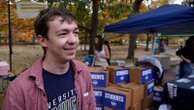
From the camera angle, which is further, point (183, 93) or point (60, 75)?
point (183, 93)

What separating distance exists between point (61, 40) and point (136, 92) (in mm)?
4157

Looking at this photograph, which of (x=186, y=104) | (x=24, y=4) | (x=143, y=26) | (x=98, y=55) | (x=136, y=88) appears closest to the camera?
(x=186, y=104)

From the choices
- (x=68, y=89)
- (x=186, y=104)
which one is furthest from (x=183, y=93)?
(x=68, y=89)

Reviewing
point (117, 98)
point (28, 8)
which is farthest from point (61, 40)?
point (28, 8)

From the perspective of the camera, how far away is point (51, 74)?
5.96 ft

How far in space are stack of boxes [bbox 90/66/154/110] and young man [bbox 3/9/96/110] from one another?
12.1 ft

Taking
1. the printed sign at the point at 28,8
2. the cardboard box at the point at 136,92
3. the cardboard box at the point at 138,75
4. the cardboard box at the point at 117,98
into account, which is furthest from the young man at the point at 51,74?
the printed sign at the point at 28,8

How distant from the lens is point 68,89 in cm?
188

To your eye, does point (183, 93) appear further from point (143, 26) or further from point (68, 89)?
point (68, 89)

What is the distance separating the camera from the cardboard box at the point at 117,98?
17.9ft

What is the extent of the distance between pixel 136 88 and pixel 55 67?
13.4 feet

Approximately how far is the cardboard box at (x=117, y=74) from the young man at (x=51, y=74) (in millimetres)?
4101

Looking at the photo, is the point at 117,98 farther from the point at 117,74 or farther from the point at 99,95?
the point at 117,74

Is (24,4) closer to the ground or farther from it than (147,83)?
farther from it
